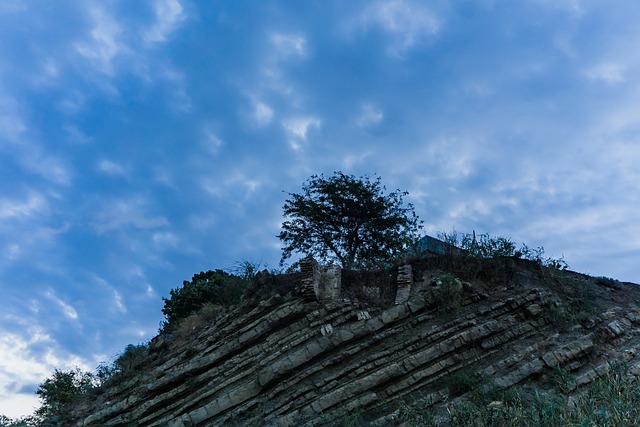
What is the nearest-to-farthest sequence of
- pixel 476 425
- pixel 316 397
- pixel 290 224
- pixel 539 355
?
pixel 476 425 < pixel 316 397 < pixel 539 355 < pixel 290 224

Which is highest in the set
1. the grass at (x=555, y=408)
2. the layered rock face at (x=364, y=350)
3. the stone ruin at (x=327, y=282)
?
the stone ruin at (x=327, y=282)

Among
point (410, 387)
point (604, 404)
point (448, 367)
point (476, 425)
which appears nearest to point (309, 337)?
point (410, 387)

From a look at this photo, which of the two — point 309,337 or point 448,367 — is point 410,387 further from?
point 309,337

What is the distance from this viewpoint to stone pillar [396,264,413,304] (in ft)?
43.3

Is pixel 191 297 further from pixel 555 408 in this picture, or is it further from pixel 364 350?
pixel 555 408

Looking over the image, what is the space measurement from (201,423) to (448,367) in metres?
6.42

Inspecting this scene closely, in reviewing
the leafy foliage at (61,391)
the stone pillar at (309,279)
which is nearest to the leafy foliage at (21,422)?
the leafy foliage at (61,391)

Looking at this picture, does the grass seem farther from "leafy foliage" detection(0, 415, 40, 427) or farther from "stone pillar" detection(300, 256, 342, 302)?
"leafy foliage" detection(0, 415, 40, 427)

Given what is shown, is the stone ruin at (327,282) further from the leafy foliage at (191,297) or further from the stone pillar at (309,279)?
the leafy foliage at (191,297)

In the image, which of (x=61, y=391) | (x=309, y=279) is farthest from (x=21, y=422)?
(x=309, y=279)

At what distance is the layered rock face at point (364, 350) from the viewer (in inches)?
425

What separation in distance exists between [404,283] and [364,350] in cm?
288

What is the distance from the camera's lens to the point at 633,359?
39.5 ft

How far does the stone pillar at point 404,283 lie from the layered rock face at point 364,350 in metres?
0.05
